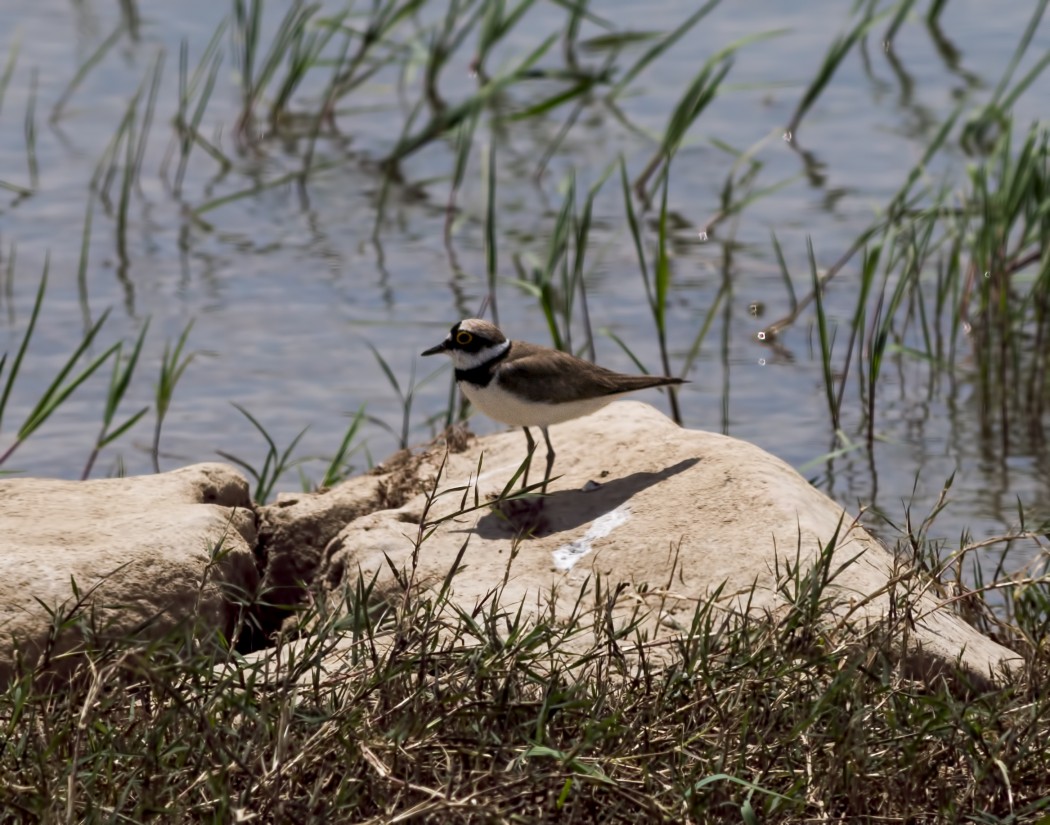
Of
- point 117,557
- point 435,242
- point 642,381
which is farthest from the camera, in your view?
point 435,242

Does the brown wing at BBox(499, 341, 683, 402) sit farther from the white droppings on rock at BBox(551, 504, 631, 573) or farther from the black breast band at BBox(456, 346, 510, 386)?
the white droppings on rock at BBox(551, 504, 631, 573)

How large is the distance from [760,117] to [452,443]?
281 inches

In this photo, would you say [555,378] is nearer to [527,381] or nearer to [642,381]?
[527,381]

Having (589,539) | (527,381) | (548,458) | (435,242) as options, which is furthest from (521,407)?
(435,242)

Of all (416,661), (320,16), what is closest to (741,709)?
(416,661)

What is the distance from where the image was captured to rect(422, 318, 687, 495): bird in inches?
235

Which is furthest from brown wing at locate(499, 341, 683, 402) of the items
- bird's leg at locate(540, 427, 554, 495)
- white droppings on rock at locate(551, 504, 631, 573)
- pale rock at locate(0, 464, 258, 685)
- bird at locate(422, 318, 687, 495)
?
pale rock at locate(0, 464, 258, 685)

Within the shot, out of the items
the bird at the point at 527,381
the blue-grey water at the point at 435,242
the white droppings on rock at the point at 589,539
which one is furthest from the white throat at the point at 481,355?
the blue-grey water at the point at 435,242

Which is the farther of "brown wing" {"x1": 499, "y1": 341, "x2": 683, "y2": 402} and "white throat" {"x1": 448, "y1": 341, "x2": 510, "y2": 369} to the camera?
"white throat" {"x1": 448, "y1": 341, "x2": 510, "y2": 369}

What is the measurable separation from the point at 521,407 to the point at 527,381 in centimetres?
9

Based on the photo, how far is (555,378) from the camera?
237 inches

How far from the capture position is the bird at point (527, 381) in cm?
597

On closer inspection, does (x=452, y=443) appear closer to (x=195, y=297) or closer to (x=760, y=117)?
(x=195, y=297)

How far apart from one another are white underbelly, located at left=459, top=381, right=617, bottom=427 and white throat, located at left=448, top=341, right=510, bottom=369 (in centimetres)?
12
